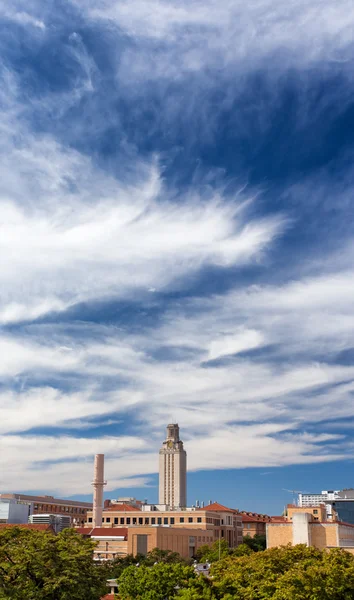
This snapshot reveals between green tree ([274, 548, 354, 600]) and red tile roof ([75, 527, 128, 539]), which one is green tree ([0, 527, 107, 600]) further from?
red tile roof ([75, 527, 128, 539])

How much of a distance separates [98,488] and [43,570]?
14215cm

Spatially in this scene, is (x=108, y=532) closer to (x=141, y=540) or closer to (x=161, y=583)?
(x=141, y=540)

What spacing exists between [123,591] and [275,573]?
16.7 m

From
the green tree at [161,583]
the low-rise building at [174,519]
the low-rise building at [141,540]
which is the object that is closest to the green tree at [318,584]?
the green tree at [161,583]

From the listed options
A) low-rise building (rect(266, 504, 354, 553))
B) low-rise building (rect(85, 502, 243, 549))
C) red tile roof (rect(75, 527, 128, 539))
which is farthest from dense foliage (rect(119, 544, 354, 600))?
low-rise building (rect(85, 502, 243, 549))

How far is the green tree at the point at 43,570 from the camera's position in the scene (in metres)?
50.3

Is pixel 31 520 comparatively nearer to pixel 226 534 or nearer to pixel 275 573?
pixel 226 534

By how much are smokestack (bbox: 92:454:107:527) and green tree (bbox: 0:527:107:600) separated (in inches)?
5370

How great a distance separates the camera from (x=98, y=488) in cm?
18950

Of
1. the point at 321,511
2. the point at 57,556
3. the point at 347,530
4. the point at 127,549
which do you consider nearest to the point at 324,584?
the point at 57,556

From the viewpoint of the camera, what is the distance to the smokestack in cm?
18625

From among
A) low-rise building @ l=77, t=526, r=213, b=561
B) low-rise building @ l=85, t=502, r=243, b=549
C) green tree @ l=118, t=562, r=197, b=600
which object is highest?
low-rise building @ l=85, t=502, r=243, b=549

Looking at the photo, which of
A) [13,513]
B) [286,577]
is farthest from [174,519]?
[286,577]

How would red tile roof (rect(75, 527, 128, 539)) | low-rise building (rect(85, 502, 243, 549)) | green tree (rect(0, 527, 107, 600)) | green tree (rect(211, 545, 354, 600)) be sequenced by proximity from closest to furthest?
green tree (rect(0, 527, 107, 600))
green tree (rect(211, 545, 354, 600))
red tile roof (rect(75, 527, 128, 539))
low-rise building (rect(85, 502, 243, 549))
